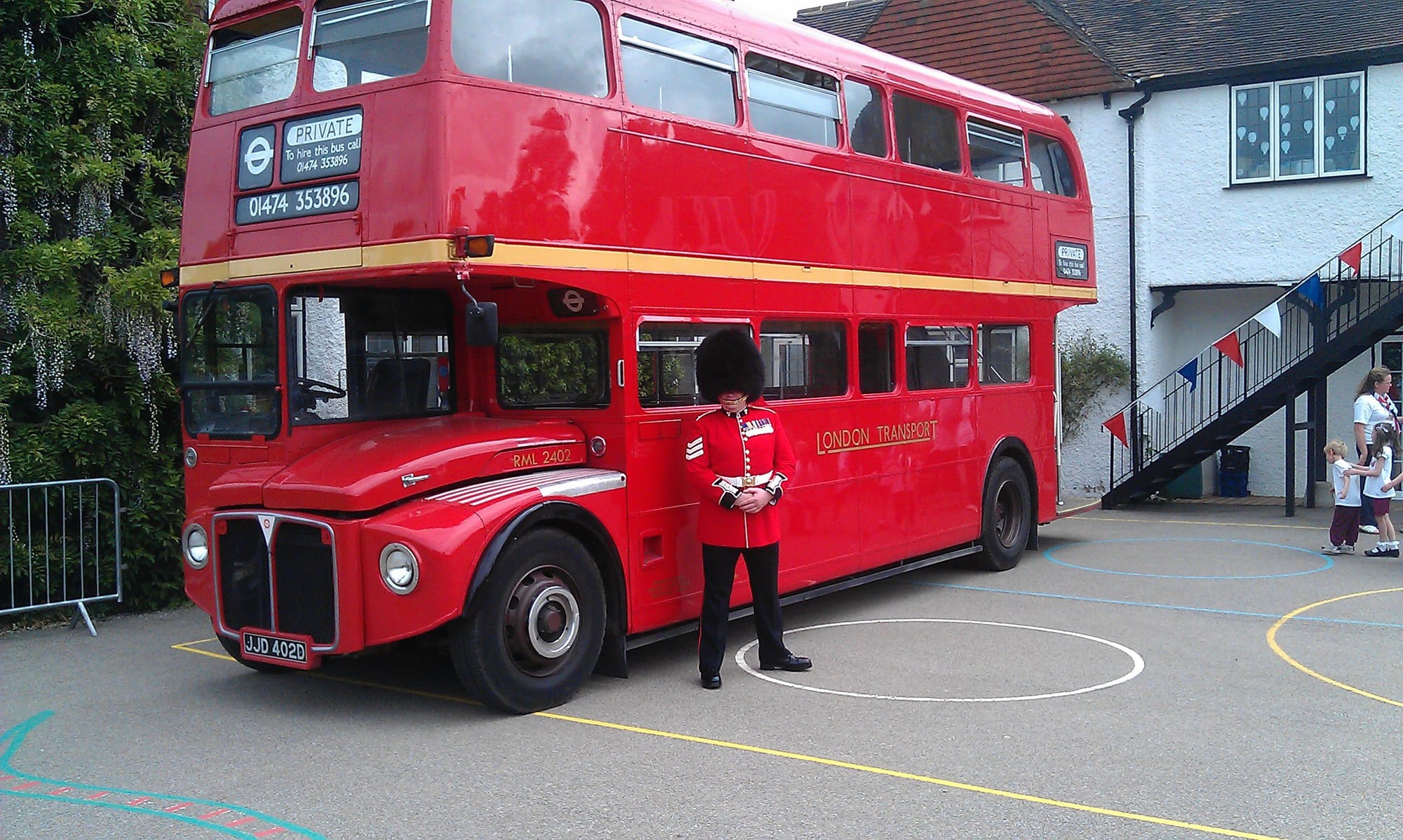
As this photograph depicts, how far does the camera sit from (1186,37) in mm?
19188

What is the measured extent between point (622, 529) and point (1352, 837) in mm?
4131

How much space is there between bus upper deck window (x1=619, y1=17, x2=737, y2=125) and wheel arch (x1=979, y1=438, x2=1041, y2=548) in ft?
15.8

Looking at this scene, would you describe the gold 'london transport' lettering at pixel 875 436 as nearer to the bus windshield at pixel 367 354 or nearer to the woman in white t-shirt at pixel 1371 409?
the bus windshield at pixel 367 354

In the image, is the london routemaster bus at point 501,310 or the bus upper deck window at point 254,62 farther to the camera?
the bus upper deck window at point 254,62

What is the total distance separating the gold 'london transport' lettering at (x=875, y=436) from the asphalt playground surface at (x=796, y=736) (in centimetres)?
134

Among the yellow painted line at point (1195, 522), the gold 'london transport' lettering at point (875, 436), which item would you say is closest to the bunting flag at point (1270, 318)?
the yellow painted line at point (1195, 522)

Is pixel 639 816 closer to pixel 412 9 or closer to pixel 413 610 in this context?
pixel 413 610

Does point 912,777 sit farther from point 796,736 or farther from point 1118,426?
point 1118,426

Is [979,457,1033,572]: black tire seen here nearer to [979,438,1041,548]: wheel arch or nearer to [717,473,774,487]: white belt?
[979,438,1041,548]: wheel arch

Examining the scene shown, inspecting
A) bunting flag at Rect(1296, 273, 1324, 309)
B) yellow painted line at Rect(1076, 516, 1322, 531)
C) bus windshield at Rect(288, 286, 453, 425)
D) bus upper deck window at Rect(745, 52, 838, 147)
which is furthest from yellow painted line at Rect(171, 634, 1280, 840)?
bunting flag at Rect(1296, 273, 1324, 309)

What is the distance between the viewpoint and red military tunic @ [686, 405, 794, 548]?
7617 mm

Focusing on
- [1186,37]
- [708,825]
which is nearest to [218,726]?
[708,825]

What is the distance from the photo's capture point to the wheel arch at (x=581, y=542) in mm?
6633

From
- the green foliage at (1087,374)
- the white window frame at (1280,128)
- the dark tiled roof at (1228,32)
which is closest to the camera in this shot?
the white window frame at (1280,128)
